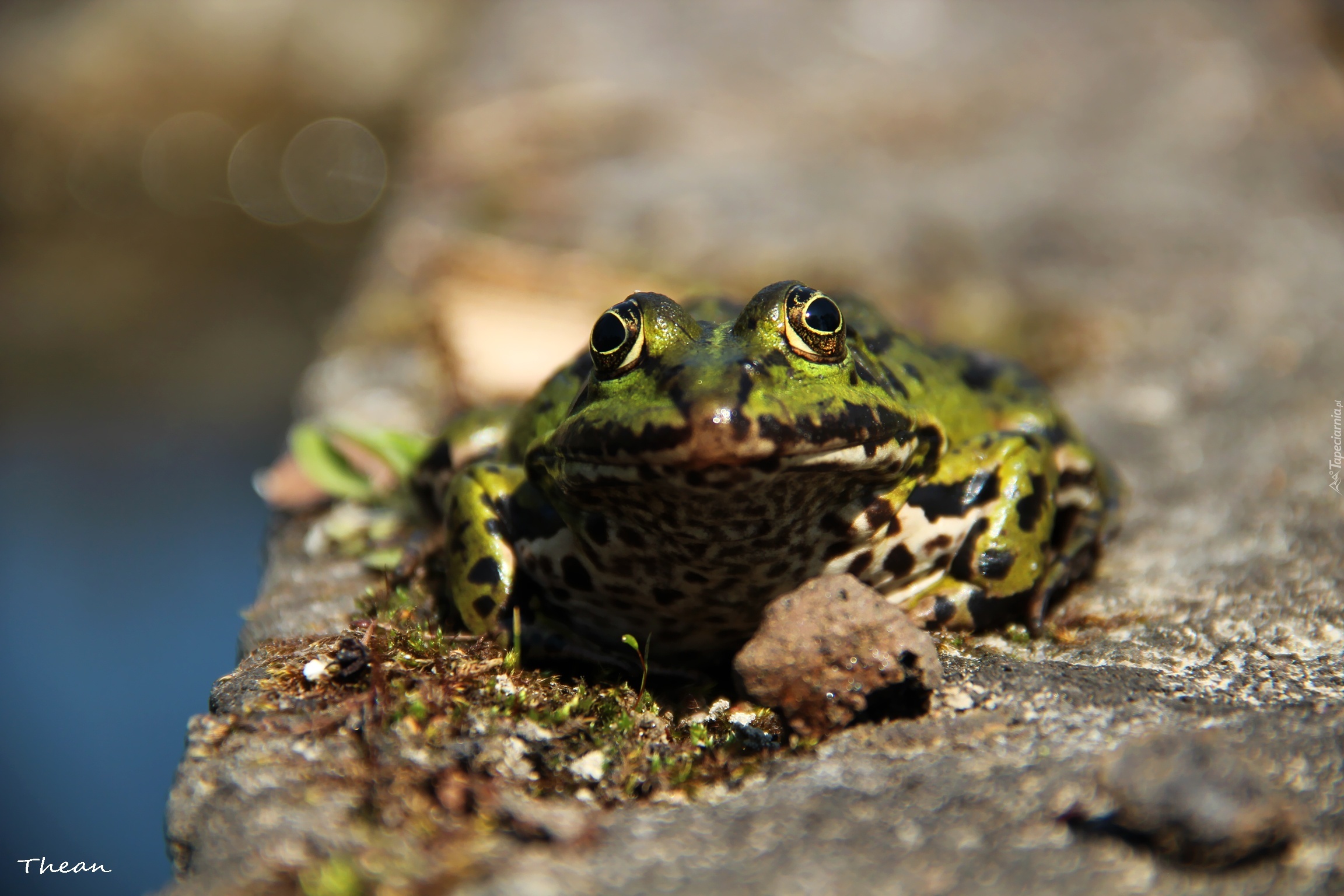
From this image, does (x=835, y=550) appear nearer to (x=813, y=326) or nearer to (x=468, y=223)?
(x=813, y=326)

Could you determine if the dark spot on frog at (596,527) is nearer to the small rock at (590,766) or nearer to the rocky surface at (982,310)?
the small rock at (590,766)

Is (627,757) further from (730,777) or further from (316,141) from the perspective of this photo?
(316,141)

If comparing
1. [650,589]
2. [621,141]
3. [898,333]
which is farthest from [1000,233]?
[650,589]

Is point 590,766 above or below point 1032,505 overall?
below

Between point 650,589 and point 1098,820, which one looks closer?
point 1098,820

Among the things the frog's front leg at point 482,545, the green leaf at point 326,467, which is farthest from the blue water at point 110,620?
the frog's front leg at point 482,545

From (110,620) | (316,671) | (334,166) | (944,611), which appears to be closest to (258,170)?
(334,166)

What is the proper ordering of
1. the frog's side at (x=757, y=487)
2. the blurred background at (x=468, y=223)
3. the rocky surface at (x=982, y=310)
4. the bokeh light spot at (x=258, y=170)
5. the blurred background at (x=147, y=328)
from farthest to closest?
1. the bokeh light spot at (x=258, y=170)
2. the blurred background at (x=468, y=223)
3. the blurred background at (x=147, y=328)
4. the frog's side at (x=757, y=487)
5. the rocky surface at (x=982, y=310)
